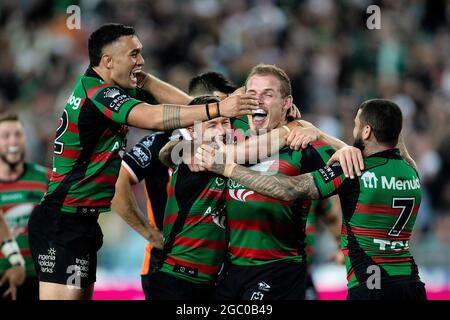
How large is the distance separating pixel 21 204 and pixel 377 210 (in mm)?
4052

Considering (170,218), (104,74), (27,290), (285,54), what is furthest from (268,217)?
(285,54)

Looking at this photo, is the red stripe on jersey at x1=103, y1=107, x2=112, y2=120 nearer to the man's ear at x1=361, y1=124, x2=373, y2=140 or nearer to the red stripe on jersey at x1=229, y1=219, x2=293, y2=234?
the red stripe on jersey at x1=229, y1=219, x2=293, y2=234

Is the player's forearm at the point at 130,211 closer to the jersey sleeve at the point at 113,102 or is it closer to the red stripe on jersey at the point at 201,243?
the red stripe on jersey at the point at 201,243

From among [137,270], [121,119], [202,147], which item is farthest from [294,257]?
[137,270]

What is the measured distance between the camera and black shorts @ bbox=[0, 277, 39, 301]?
28.8 feet

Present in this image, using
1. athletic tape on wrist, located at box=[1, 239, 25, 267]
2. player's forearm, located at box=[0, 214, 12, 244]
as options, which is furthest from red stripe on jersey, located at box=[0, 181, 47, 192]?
athletic tape on wrist, located at box=[1, 239, 25, 267]

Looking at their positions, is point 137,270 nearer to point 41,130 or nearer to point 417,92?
point 41,130

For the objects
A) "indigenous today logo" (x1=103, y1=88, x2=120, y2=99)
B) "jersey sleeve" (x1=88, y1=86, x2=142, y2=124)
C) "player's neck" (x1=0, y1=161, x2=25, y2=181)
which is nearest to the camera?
"jersey sleeve" (x1=88, y1=86, x2=142, y2=124)

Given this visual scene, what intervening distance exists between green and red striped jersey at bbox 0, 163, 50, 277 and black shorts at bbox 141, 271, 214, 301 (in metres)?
2.30

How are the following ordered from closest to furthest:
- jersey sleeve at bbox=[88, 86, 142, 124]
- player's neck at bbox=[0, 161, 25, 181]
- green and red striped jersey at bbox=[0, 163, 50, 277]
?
jersey sleeve at bbox=[88, 86, 142, 124], green and red striped jersey at bbox=[0, 163, 50, 277], player's neck at bbox=[0, 161, 25, 181]

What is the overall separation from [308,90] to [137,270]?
4.60 m

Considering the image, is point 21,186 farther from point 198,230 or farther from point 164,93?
point 198,230

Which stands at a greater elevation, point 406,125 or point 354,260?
point 406,125
